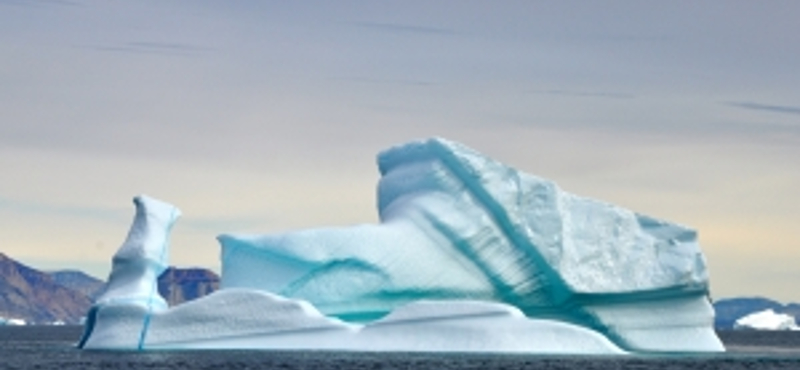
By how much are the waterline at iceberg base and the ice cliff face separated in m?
A: 0.03

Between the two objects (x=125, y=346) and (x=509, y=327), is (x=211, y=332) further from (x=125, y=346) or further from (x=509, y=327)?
(x=509, y=327)

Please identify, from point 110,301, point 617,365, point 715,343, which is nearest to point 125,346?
point 110,301

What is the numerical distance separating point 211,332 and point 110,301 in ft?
8.13

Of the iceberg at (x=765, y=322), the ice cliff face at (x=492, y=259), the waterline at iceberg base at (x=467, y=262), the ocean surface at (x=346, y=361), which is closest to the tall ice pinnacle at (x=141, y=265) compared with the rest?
the waterline at iceberg base at (x=467, y=262)

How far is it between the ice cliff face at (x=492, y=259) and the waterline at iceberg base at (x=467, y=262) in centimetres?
3

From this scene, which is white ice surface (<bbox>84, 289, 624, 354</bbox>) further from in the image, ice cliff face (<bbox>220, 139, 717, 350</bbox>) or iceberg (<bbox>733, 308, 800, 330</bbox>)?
iceberg (<bbox>733, 308, 800, 330</bbox>)

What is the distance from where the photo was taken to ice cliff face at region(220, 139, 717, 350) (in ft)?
125

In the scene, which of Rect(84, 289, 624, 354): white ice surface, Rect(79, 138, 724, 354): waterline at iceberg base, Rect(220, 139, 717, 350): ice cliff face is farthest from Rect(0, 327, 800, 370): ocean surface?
Rect(220, 139, 717, 350): ice cliff face

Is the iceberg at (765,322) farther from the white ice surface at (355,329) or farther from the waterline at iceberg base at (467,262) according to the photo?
the white ice surface at (355,329)

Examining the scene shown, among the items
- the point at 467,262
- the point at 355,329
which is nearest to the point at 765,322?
the point at 467,262

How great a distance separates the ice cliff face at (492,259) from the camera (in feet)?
125

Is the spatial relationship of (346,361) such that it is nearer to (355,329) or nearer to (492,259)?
(355,329)

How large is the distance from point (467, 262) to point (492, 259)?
624 mm

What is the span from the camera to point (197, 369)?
32375mm
